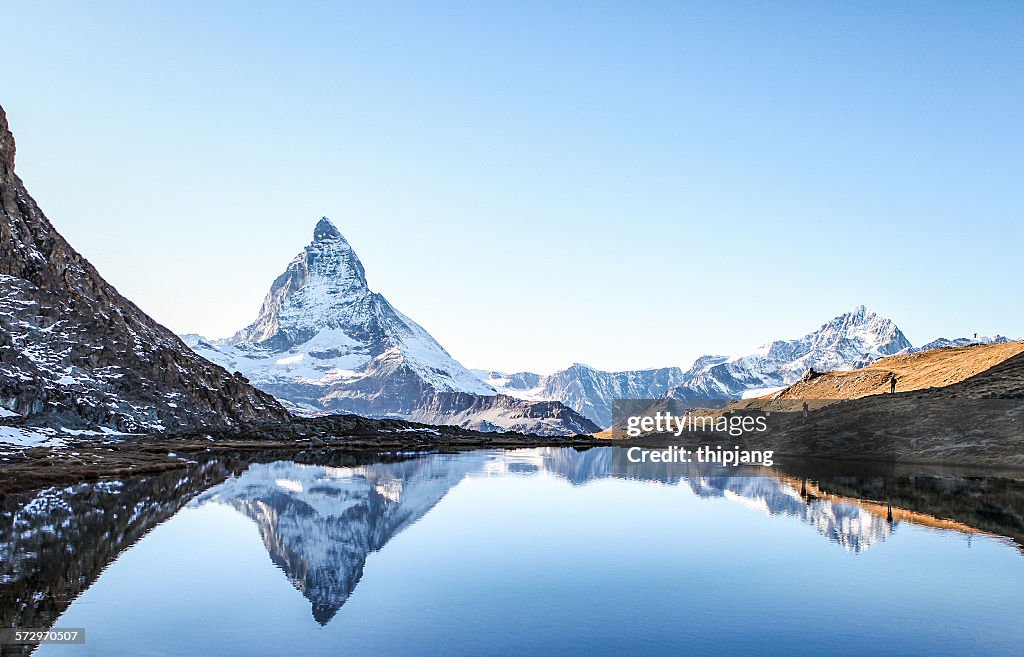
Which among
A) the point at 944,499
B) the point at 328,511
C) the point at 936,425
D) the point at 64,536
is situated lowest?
the point at 328,511

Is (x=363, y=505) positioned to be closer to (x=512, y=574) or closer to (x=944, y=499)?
(x=512, y=574)

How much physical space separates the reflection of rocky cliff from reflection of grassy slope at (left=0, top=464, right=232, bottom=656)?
300 inches

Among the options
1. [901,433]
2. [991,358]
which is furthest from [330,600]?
[991,358]

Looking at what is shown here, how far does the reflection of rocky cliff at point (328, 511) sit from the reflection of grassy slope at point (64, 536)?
25.0ft

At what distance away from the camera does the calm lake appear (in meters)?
29.7

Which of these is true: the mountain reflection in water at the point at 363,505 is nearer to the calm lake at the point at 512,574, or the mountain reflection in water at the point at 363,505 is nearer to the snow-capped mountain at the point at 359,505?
the snow-capped mountain at the point at 359,505

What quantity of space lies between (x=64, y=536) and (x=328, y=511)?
26.5 m

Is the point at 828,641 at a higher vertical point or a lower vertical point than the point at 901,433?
lower

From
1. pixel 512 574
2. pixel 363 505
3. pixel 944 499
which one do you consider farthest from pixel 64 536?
pixel 944 499

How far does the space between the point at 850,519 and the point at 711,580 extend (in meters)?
28.4

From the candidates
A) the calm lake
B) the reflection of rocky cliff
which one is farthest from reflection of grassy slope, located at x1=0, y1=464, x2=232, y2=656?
the reflection of rocky cliff

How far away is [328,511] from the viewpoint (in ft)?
238

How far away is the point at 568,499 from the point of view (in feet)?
288

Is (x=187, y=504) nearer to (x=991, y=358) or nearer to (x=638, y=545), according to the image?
(x=638, y=545)
